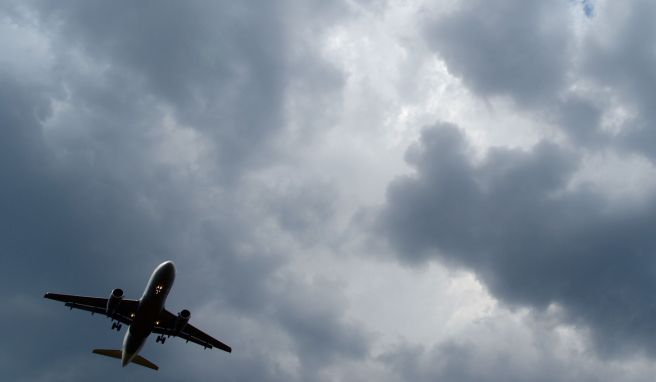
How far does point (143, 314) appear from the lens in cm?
8200

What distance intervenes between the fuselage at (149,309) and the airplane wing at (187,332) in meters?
1.94

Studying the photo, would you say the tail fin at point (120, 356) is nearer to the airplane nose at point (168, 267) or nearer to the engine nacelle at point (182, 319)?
the engine nacelle at point (182, 319)

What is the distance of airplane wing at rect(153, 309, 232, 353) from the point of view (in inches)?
3583

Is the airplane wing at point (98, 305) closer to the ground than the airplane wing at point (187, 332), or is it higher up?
closer to the ground

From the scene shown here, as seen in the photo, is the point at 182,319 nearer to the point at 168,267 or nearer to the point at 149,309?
the point at 149,309

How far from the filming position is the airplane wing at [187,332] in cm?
9100

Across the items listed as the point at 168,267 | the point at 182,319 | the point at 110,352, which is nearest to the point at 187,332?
the point at 182,319

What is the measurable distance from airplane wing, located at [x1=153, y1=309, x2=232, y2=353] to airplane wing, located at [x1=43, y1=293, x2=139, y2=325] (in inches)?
197

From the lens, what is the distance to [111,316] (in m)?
87.1

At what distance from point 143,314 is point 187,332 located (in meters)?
15.9

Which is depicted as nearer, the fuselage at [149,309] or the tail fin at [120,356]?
the fuselage at [149,309]

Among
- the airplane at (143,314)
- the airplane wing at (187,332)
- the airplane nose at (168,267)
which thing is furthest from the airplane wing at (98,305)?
the airplane nose at (168,267)

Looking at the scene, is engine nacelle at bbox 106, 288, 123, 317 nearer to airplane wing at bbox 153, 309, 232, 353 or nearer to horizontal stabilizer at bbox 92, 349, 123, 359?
airplane wing at bbox 153, 309, 232, 353

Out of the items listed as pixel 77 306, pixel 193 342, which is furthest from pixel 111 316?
pixel 193 342
